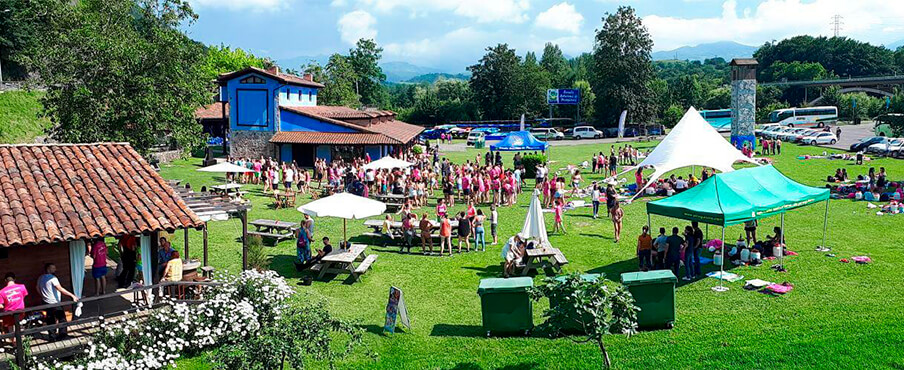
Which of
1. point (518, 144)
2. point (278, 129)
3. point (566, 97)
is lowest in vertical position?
point (518, 144)

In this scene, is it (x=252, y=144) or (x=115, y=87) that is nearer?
(x=115, y=87)

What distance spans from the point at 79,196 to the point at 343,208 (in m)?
6.29

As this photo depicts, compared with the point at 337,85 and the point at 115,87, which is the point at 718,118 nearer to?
the point at 337,85

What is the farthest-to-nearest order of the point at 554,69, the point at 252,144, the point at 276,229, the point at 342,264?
1. the point at 554,69
2. the point at 252,144
3. the point at 276,229
4. the point at 342,264

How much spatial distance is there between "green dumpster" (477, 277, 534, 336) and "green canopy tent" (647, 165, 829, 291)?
4.72 metres

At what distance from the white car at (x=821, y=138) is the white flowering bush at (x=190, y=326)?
4565cm

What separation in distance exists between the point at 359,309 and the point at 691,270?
7.36m

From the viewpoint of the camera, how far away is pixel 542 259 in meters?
15.8

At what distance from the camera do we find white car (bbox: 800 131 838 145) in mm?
46406

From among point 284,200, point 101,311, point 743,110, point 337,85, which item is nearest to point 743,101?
point 743,110

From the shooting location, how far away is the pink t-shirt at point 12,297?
9.97 metres

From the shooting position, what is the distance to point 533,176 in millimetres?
33312

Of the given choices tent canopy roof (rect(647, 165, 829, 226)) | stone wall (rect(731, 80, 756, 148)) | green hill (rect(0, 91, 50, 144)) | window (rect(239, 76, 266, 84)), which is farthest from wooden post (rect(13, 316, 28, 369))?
stone wall (rect(731, 80, 756, 148))

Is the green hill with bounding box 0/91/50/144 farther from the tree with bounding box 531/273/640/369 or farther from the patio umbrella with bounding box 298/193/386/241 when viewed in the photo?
the tree with bounding box 531/273/640/369
